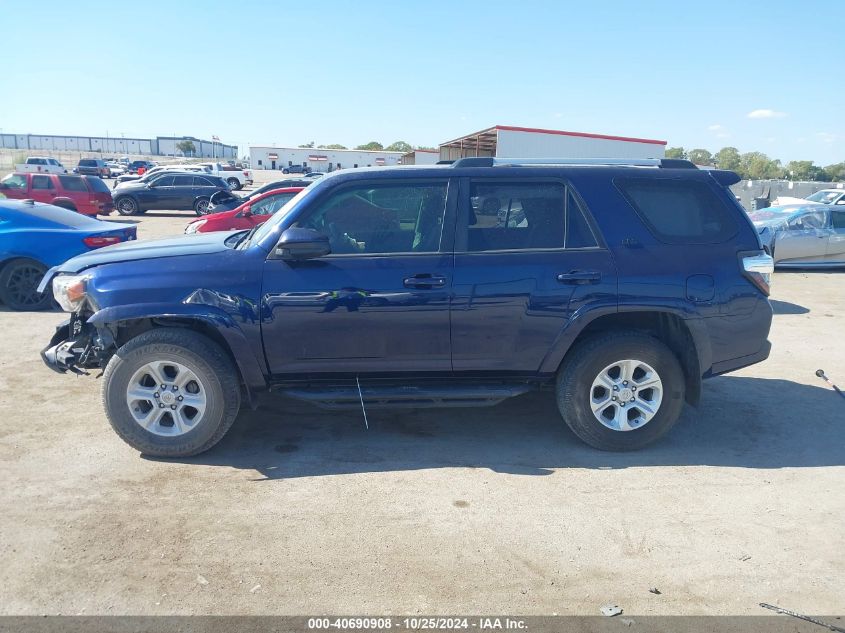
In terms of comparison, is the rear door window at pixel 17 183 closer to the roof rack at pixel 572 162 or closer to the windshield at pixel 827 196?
the roof rack at pixel 572 162

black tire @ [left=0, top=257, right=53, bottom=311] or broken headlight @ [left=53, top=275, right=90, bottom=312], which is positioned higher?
broken headlight @ [left=53, top=275, right=90, bottom=312]

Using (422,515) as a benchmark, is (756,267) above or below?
above

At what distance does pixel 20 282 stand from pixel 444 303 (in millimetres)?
7355

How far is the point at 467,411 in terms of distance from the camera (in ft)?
18.6

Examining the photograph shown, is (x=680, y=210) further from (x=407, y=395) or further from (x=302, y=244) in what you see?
(x=302, y=244)

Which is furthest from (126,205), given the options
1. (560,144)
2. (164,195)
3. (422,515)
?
(422,515)

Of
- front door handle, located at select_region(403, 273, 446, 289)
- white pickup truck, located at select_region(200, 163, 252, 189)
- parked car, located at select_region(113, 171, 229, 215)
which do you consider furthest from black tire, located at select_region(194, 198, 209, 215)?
front door handle, located at select_region(403, 273, 446, 289)

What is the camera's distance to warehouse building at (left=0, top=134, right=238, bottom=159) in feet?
452

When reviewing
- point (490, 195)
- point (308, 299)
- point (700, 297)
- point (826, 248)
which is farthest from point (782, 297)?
point (308, 299)

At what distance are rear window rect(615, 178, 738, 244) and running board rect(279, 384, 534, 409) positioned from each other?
60.4 inches

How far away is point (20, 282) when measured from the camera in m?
9.23

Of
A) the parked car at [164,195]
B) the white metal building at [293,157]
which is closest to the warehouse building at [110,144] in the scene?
the white metal building at [293,157]

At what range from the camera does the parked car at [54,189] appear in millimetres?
20891

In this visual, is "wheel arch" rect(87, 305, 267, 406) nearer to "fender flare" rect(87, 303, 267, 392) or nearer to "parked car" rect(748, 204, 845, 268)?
"fender flare" rect(87, 303, 267, 392)
